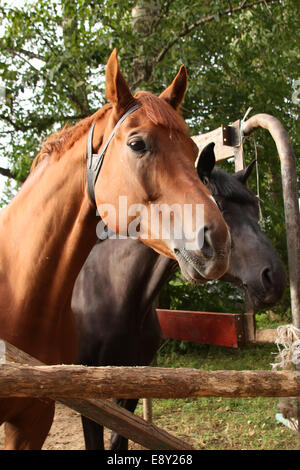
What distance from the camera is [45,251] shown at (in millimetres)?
1903

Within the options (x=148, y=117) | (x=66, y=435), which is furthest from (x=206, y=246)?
(x=66, y=435)

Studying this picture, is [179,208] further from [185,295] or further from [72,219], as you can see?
[185,295]

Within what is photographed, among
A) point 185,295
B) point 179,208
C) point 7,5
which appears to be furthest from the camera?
point 185,295

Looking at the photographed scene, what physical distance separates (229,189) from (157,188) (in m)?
1.37

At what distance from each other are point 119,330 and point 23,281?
1107 mm

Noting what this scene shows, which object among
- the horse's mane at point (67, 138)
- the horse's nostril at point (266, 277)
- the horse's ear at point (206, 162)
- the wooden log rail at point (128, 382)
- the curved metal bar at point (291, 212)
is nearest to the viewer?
the wooden log rail at point (128, 382)

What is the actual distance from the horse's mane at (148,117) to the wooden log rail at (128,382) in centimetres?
107

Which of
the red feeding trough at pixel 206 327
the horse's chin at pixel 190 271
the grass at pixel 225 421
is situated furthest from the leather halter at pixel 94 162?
the grass at pixel 225 421

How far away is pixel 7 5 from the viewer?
625cm

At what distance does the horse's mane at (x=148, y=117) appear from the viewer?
181cm

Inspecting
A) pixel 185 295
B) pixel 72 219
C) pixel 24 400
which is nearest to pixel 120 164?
pixel 72 219

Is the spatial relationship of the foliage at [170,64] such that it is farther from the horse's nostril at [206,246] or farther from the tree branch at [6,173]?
the horse's nostril at [206,246]

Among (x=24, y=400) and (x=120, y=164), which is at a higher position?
(x=120, y=164)

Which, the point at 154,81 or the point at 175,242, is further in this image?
the point at 154,81
